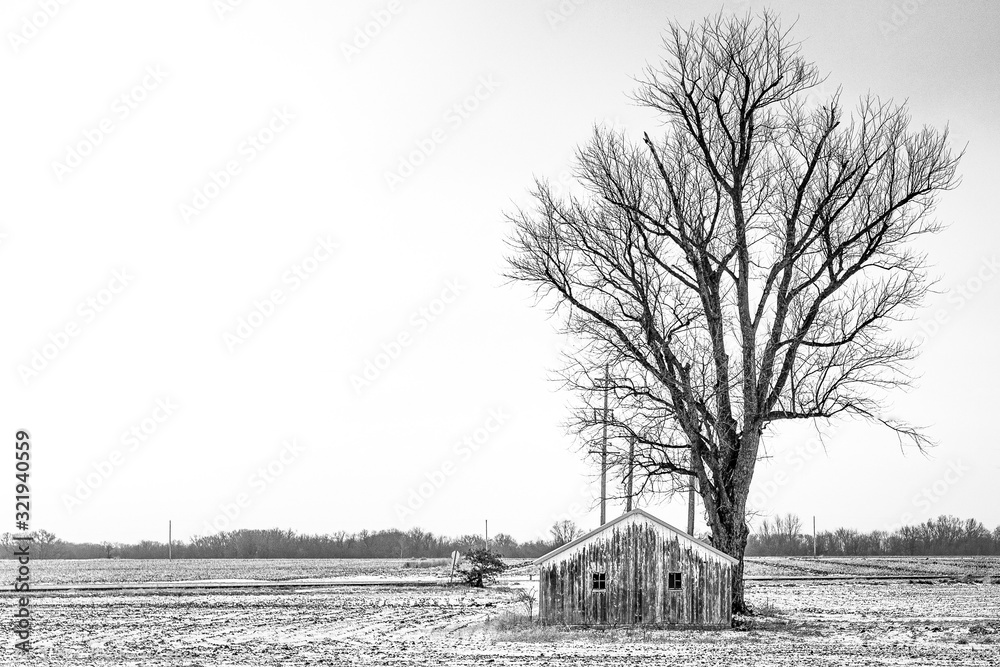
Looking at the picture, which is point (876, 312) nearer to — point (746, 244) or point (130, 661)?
point (746, 244)

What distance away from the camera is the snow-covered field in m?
22.1

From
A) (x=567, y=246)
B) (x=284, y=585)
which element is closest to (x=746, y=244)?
(x=567, y=246)

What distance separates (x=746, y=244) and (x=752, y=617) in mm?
11253

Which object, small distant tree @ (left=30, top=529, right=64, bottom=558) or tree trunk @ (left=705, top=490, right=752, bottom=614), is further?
small distant tree @ (left=30, top=529, right=64, bottom=558)

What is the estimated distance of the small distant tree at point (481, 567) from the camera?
51.6m

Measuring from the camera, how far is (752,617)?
30.8 m

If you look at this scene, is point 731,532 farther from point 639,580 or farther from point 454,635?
→ point 454,635

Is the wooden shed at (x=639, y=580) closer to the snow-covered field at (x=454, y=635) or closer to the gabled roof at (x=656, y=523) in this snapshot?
the gabled roof at (x=656, y=523)

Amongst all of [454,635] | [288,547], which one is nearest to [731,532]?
[454,635]

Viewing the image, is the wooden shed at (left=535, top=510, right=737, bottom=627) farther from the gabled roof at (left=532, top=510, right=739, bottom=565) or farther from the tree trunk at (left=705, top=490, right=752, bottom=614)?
the tree trunk at (left=705, top=490, right=752, bottom=614)

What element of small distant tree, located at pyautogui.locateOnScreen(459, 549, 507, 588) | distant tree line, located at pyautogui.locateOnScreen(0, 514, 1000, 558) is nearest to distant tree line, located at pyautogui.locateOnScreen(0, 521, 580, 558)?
distant tree line, located at pyautogui.locateOnScreen(0, 514, 1000, 558)

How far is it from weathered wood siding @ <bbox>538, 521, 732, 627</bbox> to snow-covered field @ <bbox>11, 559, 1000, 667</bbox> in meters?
1.37

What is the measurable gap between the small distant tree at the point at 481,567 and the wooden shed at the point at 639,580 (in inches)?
897

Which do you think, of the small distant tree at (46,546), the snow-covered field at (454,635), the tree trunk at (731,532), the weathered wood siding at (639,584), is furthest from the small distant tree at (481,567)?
the small distant tree at (46,546)
